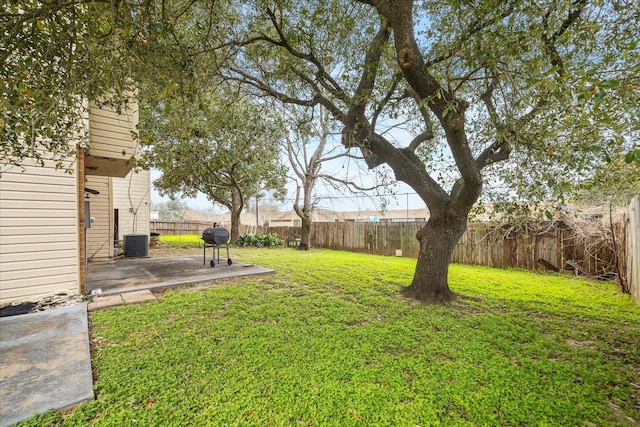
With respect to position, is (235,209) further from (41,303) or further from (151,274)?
(41,303)

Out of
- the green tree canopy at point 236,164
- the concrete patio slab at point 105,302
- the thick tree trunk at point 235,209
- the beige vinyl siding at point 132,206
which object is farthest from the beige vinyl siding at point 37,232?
the thick tree trunk at point 235,209

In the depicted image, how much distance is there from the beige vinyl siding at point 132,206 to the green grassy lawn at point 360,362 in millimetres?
8345

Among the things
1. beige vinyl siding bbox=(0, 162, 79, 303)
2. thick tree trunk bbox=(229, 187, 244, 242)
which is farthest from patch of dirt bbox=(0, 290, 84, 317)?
thick tree trunk bbox=(229, 187, 244, 242)

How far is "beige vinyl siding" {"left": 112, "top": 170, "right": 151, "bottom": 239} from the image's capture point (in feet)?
35.9

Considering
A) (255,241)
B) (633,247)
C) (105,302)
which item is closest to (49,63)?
(105,302)

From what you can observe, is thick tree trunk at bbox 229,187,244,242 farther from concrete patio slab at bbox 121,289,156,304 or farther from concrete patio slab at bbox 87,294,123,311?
concrete patio slab at bbox 87,294,123,311

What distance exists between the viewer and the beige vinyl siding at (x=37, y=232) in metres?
3.74

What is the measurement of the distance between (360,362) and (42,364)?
A: 269cm

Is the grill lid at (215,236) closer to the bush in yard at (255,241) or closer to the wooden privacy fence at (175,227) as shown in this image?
the bush in yard at (255,241)

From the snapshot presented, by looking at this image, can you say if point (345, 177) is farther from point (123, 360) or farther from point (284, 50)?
point (123, 360)

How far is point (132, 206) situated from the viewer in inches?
431

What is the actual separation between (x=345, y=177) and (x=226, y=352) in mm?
9433

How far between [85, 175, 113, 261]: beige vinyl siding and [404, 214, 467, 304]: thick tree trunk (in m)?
8.45

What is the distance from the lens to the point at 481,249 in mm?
8070
